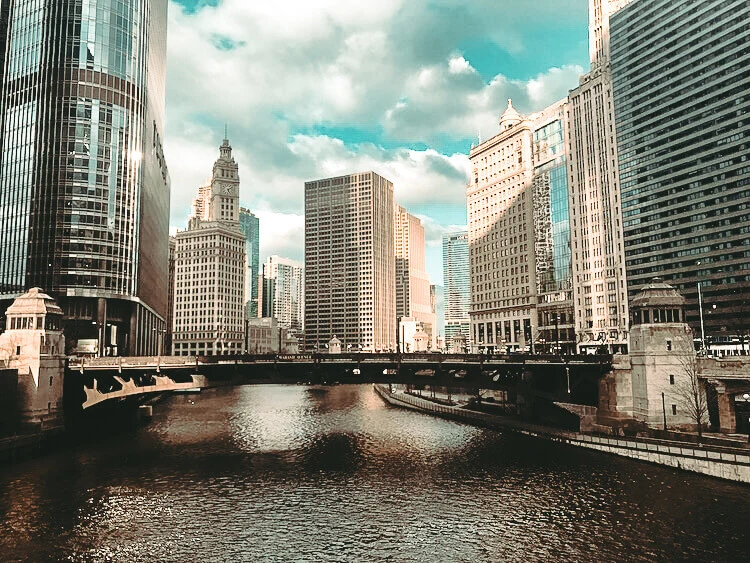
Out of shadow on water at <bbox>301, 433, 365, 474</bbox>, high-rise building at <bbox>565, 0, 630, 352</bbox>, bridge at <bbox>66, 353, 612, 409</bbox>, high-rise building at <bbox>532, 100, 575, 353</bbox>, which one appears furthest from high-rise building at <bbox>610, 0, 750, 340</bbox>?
shadow on water at <bbox>301, 433, 365, 474</bbox>

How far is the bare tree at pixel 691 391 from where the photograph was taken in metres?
Result: 68.7

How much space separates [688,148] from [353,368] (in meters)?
137

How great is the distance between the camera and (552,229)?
609ft

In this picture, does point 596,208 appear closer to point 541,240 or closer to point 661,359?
point 541,240

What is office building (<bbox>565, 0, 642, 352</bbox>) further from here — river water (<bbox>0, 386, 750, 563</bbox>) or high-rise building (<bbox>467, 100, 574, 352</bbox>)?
river water (<bbox>0, 386, 750, 563</bbox>)

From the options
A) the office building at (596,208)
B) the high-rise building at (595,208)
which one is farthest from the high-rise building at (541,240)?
the office building at (596,208)

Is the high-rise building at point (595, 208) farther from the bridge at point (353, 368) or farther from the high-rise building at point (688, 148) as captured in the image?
the bridge at point (353, 368)

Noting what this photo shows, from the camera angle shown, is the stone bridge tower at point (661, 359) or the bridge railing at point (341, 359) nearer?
the stone bridge tower at point (661, 359)

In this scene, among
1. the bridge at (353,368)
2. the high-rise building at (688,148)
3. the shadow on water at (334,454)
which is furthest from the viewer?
the high-rise building at (688,148)

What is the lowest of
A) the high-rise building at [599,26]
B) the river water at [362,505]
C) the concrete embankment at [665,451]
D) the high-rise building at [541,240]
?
the river water at [362,505]

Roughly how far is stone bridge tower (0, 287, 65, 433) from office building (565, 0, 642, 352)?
141699mm

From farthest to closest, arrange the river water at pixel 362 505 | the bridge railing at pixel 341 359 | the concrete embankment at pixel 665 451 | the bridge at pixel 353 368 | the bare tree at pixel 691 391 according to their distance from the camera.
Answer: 1. the bridge at pixel 353 368
2. the bridge railing at pixel 341 359
3. the bare tree at pixel 691 391
4. the concrete embankment at pixel 665 451
5. the river water at pixel 362 505

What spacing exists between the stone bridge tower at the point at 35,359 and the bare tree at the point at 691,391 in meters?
81.3

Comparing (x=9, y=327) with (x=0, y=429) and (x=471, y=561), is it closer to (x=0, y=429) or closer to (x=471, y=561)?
(x=0, y=429)
